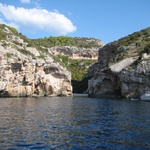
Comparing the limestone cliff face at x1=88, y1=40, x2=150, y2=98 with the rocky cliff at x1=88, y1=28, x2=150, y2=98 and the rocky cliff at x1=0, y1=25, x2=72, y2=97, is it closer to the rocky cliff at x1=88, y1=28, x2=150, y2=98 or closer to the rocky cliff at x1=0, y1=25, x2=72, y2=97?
the rocky cliff at x1=88, y1=28, x2=150, y2=98

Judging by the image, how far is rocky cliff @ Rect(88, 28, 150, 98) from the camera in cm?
6725

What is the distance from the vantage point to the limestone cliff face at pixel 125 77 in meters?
67.0

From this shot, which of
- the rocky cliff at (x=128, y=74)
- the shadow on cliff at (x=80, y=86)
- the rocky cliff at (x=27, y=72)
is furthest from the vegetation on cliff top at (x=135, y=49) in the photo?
the shadow on cliff at (x=80, y=86)

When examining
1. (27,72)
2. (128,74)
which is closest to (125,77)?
(128,74)

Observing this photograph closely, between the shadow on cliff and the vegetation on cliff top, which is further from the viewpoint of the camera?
the shadow on cliff

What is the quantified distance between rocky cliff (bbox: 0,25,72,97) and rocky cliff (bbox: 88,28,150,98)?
42.8 feet

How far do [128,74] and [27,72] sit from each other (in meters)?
29.0

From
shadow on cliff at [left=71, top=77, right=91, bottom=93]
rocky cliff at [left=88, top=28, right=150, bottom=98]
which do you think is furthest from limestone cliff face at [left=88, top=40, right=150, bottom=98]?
shadow on cliff at [left=71, top=77, right=91, bottom=93]

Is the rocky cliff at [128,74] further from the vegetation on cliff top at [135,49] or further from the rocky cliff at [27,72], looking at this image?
the rocky cliff at [27,72]

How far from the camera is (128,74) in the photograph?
69.5 m

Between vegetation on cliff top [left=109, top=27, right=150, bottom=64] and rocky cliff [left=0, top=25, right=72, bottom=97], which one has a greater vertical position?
vegetation on cliff top [left=109, top=27, right=150, bottom=64]

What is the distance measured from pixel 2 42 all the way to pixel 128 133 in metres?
60.4

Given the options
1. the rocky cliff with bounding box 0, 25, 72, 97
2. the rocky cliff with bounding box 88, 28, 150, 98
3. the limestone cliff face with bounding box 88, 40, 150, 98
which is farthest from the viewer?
the rocky cliff with bounding box 0, 25, 72, 97

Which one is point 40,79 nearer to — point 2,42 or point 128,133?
point 2,42
